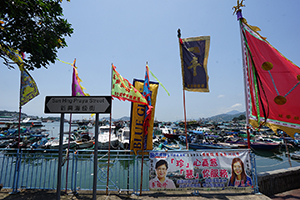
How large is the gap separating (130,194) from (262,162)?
74.7 ft

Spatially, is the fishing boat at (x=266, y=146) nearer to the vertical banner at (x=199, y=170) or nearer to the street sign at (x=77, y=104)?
the vertical banner at (x=199, y=170)

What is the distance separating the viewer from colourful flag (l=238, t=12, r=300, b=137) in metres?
5.61

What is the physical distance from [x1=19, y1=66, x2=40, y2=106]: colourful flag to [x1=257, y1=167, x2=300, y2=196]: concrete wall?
10432mm

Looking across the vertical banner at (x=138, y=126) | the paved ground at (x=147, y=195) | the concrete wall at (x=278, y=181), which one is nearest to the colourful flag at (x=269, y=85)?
the concrete wall at (x=278, y=181)

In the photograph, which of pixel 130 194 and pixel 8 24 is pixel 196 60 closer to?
pixel 130 194

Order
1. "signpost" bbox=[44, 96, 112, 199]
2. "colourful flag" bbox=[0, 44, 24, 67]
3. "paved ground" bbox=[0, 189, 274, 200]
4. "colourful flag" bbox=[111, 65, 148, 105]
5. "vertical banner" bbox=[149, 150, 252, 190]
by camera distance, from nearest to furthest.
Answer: "signpost" bbox=[44, 96, 112, 199], "paved ground" bbox=[0, 189, 274, 200], "colourful flag" bbox=[111, 65, 148, 105], "vertical banner" bbox=[149, 150, 252, 190], "colourful flag" bbox=[0, 44, 24, 67]

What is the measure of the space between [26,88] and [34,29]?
2931 mm

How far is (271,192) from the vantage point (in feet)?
20.6

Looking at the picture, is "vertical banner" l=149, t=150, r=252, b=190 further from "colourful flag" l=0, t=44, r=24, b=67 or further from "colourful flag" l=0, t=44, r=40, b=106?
"colourful flag" l=0, t=44, r=24, b=67

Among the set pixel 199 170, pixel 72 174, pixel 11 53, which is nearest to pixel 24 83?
pixel 11 53

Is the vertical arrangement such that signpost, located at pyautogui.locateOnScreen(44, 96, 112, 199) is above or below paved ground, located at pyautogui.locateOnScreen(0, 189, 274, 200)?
above

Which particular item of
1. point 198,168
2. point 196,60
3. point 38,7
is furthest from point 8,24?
point 198,168

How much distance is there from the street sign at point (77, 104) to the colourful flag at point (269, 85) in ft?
19.7

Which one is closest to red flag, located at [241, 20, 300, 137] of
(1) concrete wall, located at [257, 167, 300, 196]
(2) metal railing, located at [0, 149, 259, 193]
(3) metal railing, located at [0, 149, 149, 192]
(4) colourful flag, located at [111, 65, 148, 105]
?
(2) metal railing, located at [0, 149, 259, 193]
